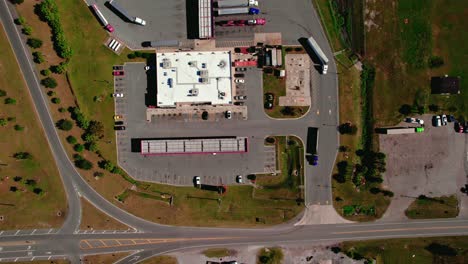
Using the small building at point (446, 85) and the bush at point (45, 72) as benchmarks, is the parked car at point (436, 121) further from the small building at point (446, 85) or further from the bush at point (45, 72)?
the bush at point (45, 72)

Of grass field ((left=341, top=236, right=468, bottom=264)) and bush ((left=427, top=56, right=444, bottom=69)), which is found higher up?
bush ((left=427, top=56, right=444, bottom=69))

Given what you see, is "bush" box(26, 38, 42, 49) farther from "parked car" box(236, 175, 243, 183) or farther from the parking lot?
"parked car" box(236, 175, 243, 183)

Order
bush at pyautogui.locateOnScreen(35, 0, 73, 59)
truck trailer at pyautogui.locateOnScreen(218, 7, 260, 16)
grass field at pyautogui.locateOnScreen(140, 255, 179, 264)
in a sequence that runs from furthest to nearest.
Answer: grass field at pyautogui.locateOnScreen(140, 255, 179, 264)
truck trailer at pyautogui.locateOnScreen(218, 7, 260, 16)
bush at pyautogui.locateOnScreen(35, 0, 73, 59)

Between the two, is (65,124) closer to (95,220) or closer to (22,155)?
(22,155)

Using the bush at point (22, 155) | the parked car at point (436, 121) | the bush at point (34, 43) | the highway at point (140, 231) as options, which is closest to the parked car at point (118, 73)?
the highway at point (140, 231)

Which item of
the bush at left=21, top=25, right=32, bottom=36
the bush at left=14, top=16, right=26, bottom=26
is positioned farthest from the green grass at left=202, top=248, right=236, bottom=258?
the bush at left=14, top=16, right=26, bottom=26
